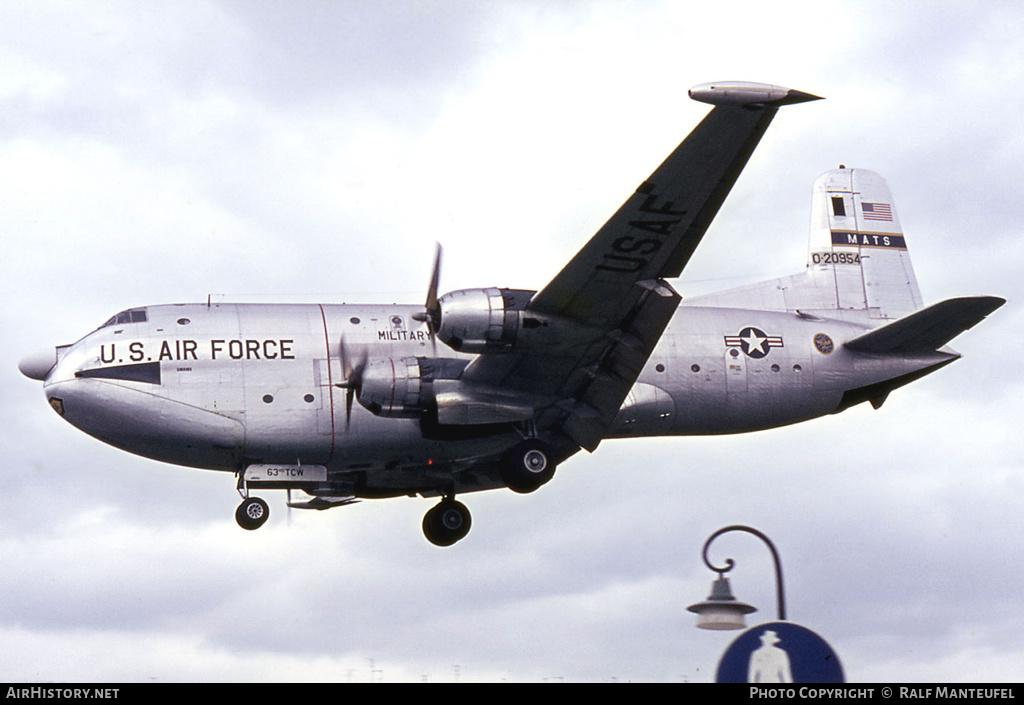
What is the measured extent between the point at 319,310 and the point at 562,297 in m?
6.28

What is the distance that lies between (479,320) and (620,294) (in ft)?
9.31

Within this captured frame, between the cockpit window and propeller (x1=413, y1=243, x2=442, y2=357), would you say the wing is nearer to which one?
propeller (x1=413, y1=243, x2=442, y2=357)

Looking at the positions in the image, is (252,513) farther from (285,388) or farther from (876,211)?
(876,211)

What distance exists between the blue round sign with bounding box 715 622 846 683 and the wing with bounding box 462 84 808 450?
10.9 m

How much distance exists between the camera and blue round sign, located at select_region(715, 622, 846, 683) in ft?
48.5

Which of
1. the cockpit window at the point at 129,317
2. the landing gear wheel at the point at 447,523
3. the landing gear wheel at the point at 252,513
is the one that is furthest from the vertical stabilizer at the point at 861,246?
the cockpit window at the point at 129,317

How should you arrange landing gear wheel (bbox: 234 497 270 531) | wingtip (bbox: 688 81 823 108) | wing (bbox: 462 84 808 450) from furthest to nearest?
landing gear wheel (bbox: 234 497 270 531) → wing (bbox: 462 84 808 450) → wingtip (bbox: 688 81 823 108)

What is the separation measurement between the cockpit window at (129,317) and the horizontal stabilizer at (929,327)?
16.3 meters

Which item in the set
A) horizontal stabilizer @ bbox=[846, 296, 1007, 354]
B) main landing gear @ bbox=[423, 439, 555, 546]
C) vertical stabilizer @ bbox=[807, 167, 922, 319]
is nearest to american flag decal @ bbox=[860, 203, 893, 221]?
vertical stabilizer @ bbox=[807, 167, 922, 319]

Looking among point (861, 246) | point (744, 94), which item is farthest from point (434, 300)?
point (861, 246)

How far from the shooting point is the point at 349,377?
28406 millimetres

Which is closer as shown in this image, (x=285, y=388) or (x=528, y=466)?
(x=285, y=388)
